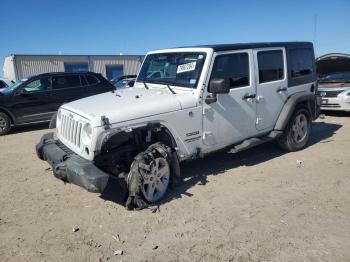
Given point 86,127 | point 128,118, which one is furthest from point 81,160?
point 128,118

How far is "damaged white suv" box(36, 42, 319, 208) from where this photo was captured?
418 cm

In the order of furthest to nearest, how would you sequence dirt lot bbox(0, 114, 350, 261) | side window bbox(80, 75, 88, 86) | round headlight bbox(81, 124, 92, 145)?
side window bbox(80, 75, 88, 86) → round headlight bbox(81, 124, 92, 145) → dirt lot bbox(0, 114, 350, 261)

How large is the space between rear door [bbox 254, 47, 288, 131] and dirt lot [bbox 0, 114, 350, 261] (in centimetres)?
86

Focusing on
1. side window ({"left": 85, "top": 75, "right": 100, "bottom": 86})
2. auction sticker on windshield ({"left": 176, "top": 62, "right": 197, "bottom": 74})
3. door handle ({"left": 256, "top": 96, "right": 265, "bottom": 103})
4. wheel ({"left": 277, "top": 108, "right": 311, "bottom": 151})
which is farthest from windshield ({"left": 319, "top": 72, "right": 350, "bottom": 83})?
auction sticker on windshield ({"left": 176, "top": 62, "right": 197, "bottom": 74})

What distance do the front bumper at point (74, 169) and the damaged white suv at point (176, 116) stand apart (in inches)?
0.5

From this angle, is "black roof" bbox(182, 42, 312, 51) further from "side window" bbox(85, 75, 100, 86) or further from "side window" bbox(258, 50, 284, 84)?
"side window" bbox(85, 75, 100, 86)

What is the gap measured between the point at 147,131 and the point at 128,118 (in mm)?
449

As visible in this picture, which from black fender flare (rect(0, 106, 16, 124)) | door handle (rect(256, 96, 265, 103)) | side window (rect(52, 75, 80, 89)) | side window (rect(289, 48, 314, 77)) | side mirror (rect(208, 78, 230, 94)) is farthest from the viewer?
side window (rect(52, 75, 80, 89))

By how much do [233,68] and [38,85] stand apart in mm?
6920

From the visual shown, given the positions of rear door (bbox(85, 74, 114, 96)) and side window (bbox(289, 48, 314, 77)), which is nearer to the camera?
side window (bbox(289, 48, 314, 77))

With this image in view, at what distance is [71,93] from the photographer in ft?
34.1

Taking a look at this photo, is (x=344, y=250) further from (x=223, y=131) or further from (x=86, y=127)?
(x=86, y=127)

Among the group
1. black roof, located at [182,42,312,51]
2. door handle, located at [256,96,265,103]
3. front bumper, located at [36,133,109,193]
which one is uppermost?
black roof, located at [182,42,312,51]

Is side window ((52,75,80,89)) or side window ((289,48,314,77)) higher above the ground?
side window ((289,48,314,77))
